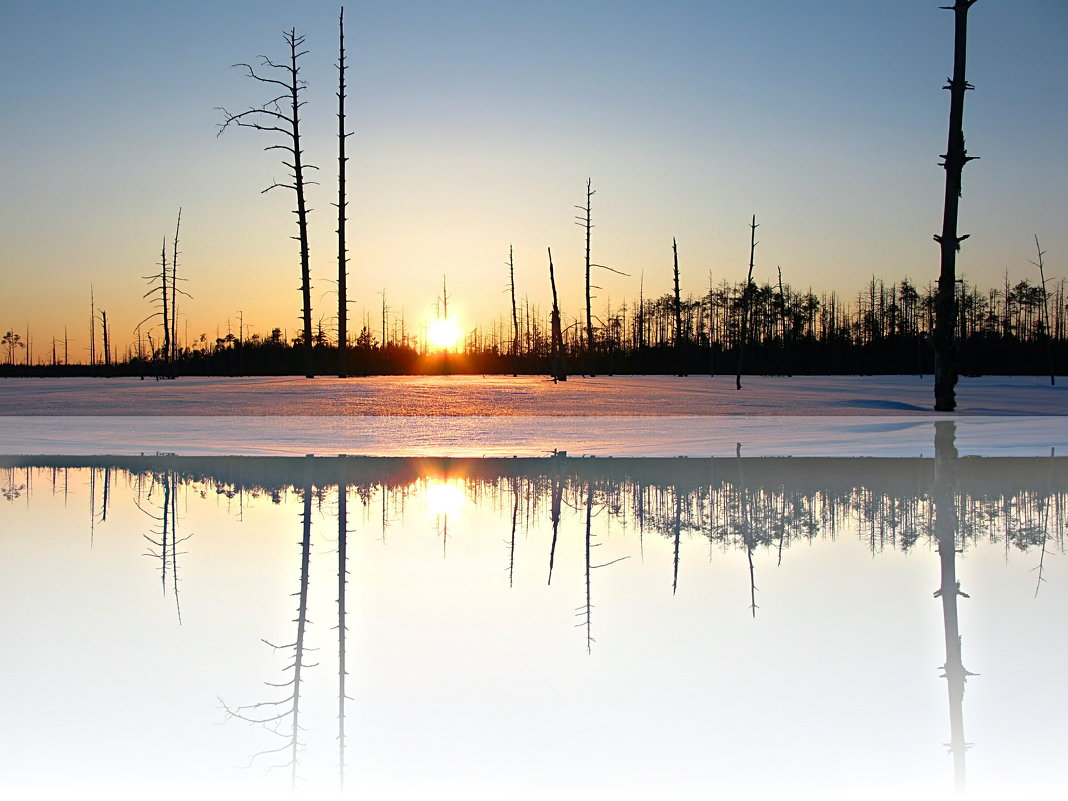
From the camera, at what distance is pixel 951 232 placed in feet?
58.0

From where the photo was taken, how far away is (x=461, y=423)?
617 inches

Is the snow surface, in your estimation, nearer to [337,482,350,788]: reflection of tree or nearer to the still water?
[337,482,350,788]: reflection of tree

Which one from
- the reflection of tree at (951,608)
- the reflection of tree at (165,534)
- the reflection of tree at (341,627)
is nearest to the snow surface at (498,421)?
the reflection of tree at (165,534)

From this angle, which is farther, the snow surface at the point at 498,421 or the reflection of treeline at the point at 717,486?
the snow surface at the point at 498,421

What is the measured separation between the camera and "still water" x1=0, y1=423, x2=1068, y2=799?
238 cm

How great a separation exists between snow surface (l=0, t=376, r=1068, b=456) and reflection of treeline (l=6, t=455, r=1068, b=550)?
113cm

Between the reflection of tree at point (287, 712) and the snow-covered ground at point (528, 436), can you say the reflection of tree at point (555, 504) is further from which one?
the snow-covered ground at point (528, 436)

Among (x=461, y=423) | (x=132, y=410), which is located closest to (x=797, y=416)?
(x=461, y=423)

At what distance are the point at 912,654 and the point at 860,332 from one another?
92.8m

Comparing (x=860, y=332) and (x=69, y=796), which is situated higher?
(x=860, y=332)

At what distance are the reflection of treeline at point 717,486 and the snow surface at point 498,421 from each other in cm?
113

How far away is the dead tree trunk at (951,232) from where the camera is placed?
17422mm

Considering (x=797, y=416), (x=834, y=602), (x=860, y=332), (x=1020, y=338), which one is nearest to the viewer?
(x=834, y=602)

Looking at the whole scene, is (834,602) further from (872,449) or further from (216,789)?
(872,449)
